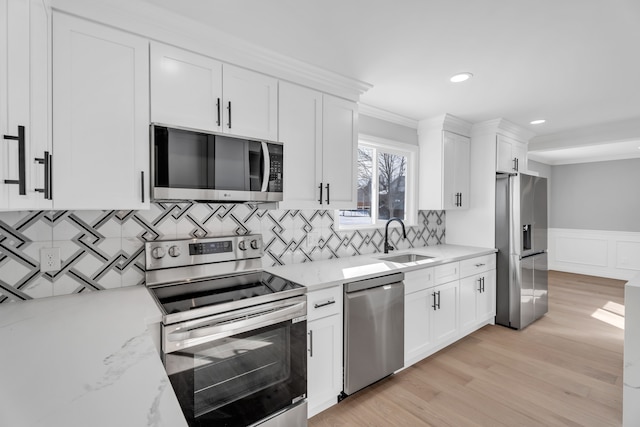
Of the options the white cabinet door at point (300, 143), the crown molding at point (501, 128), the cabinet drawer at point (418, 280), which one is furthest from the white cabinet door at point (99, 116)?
the crown molding at point (501, 128)

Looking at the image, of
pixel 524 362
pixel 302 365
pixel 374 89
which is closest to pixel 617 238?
pixel 524 362

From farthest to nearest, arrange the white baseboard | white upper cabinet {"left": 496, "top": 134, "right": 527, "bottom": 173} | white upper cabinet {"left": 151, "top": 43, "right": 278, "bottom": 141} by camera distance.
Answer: the white baseboard
white upper cabinet {"left": 496, "top": 134, "right": 527, "bottom": 173}
white upper cabinet {"left": 151, "top": 43, "right": 278, "bottom": 141}

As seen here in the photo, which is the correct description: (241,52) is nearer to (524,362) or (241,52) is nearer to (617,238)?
(524,362)

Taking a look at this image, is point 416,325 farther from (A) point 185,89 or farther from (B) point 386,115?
(A) point 185,89

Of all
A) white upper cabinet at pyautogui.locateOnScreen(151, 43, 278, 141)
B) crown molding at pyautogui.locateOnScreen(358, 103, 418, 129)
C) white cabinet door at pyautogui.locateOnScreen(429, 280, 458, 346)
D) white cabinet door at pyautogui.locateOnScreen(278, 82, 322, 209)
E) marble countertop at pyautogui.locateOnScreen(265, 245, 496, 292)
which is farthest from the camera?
crown molding at pyautogui.locateOnScreen(358, 103, 418, 129)

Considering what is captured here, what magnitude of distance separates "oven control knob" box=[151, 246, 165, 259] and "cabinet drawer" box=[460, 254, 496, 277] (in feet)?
9.12

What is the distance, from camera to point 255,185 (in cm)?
206

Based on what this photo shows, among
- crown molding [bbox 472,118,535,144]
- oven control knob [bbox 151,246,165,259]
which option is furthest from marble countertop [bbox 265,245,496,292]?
crown molding [bbox 472,118,535,144]

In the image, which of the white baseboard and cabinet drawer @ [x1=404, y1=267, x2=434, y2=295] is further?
the white baseboard

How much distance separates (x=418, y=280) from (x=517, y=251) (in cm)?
167

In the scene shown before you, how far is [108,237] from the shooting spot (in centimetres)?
188

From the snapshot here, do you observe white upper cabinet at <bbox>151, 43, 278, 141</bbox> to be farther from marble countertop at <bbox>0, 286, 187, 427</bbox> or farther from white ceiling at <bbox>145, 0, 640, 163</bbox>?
marble countertop at <bbox>0, 286, 187, 427</bbox>

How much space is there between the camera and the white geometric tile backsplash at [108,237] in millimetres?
1640

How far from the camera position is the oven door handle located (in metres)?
1.46
